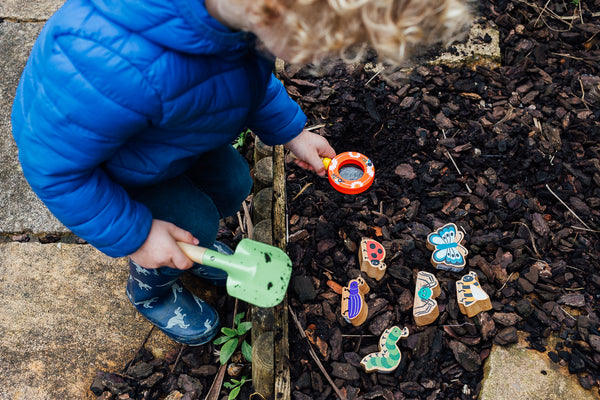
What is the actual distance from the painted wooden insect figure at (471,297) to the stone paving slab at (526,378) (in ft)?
0.49

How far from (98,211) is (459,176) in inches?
61.6

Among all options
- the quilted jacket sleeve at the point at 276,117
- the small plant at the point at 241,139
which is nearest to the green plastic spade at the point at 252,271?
the quilted jacket sleeve at the point at 276,117

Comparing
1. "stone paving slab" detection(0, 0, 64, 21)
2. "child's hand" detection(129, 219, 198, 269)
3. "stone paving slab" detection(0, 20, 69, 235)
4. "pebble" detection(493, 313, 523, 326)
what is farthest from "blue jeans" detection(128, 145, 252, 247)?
"stone paving slab" detection(0, 0, 64, 21)

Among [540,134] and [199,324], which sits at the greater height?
[540,134]

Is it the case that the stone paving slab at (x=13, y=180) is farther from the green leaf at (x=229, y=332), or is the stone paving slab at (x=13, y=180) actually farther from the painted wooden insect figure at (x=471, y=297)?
the painted wooden insect figure at (x=471, y=297)

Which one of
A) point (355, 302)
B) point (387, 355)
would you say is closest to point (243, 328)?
point (355, 302)

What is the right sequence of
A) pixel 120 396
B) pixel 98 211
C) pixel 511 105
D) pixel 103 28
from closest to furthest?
pixel 103 28
pixel 98 211
pixel 120 396
pixel 511 105

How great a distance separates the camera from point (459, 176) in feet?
6.95

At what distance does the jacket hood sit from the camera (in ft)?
3.05

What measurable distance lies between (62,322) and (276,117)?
1223mm

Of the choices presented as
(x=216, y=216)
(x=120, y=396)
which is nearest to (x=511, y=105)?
(x=216, y=216)

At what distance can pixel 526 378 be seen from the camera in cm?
158

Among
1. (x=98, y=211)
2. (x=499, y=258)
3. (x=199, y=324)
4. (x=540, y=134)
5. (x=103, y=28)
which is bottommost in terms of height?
(x=199, y=324)

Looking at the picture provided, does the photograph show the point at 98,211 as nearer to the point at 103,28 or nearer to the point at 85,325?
the point at 103,28
